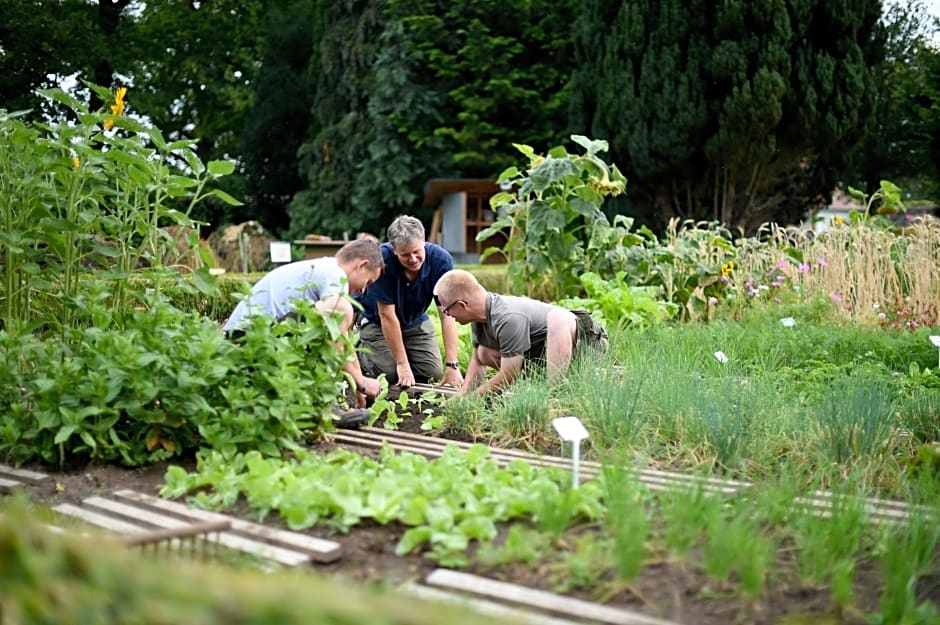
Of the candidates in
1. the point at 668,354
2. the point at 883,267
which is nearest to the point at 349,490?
the point at 668,354

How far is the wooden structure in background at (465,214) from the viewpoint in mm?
18359

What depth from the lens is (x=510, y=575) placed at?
2.38 meters

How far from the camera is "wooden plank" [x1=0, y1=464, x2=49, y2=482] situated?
3301 mm

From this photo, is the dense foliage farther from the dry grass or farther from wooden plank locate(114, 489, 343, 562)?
wooden plank locate(114, 489, 343, 562)

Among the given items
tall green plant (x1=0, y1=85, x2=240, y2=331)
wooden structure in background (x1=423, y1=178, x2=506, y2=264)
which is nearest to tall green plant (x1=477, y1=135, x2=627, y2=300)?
tall green plant (x1=0, y1=85, x2=240, y2=331)

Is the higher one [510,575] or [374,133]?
[374,133]

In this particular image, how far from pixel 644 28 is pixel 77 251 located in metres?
12.5

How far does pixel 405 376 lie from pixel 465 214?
516 inches

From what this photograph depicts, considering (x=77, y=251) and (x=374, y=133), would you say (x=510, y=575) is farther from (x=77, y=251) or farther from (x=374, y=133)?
(x=374, y=133)

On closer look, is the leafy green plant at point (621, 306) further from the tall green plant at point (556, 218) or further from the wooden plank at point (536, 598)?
the wooden plank at point (536, 598)

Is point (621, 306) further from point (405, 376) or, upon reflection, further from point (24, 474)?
point (24, 474)

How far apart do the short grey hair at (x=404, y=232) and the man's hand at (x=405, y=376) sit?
0.73 metres

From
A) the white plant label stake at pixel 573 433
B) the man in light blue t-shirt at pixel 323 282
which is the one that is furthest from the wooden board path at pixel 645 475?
the man in light blue t-shirt at pixel 323 282

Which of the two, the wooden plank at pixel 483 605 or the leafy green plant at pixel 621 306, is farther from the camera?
the leafy green plant at pixel 621 306
